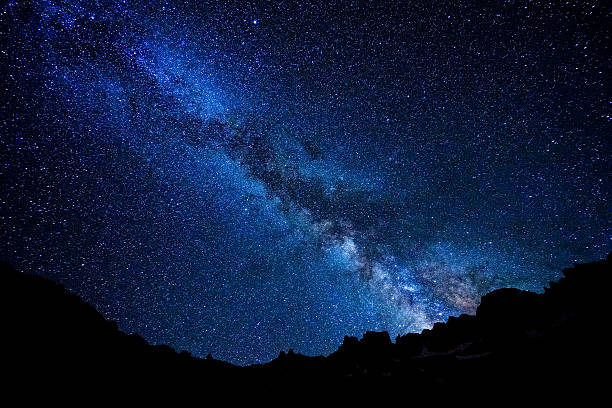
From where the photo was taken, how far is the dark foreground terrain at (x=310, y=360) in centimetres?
809

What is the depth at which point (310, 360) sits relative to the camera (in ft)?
53.8

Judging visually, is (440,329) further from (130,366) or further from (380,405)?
(130,366)

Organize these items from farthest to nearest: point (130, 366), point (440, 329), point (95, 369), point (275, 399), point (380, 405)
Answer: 1. point (440, 329)
2. point (275, 399)
3. point (130, 366)
4. point (380, 405)
5. point (95, 369)

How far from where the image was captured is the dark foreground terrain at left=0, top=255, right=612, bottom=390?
8.09 meters

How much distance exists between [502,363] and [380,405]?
16.5 ft

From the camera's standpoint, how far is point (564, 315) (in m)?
11.2

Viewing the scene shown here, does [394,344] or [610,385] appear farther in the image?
[394,344]

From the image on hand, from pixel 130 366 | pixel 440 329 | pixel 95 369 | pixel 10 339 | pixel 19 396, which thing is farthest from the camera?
pixel 440 329

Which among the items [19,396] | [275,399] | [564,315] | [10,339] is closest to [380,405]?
[275,399]

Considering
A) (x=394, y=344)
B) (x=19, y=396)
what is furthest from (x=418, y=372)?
(x=19, y=396)

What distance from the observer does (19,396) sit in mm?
6988

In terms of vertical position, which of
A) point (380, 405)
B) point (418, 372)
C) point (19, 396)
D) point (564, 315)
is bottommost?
point (380, 405)

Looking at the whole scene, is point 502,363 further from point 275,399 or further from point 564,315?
point 275,399

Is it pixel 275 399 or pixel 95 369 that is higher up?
pixel 95 369
